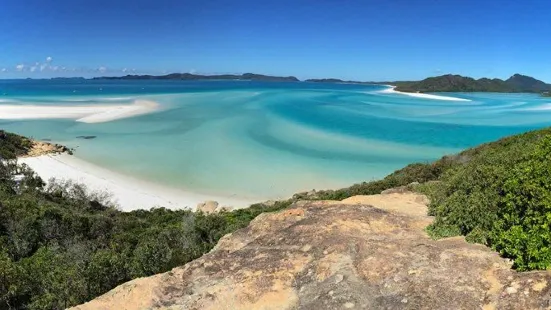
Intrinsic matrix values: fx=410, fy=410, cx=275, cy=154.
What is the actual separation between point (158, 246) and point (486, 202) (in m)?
7.81

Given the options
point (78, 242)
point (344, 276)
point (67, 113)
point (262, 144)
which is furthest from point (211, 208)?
point (67, 113)

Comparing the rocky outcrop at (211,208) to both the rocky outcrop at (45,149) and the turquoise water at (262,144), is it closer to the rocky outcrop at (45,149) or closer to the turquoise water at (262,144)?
the turquoise water at (262,144)

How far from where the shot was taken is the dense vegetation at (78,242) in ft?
30.4

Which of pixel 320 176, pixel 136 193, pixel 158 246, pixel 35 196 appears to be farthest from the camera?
pixel 320 176

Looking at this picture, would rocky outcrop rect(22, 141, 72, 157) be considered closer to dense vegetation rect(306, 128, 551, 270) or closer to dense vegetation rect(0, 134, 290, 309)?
dense vegetation rect(0, 134, 290, 309)

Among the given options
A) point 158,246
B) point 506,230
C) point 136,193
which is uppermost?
point 506,230

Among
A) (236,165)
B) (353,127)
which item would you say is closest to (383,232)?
(236,165)

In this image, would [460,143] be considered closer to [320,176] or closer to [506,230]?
[320,176]

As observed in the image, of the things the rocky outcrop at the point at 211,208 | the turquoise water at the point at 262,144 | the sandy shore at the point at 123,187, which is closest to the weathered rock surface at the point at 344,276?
the rocky outcrop at the point at 211,208

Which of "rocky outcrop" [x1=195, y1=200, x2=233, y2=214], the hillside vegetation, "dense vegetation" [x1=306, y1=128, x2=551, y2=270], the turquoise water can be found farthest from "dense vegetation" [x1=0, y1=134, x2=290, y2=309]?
the turquoise water

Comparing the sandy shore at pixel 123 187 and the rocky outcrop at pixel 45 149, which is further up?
the rocky outcrop at pixel 45 149

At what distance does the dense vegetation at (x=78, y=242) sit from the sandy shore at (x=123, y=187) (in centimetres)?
157

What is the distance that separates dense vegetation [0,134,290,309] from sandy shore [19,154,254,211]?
1.57 m

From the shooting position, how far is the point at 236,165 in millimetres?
35406
